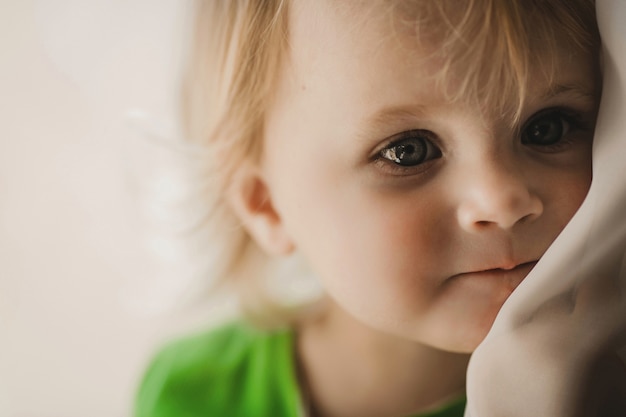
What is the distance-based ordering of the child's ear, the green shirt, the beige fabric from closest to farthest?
the beige fabric, the child's ear, the green shirt

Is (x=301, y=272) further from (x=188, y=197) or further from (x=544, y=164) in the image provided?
(x=544, y=164)

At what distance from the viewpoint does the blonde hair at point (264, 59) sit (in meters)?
0.63

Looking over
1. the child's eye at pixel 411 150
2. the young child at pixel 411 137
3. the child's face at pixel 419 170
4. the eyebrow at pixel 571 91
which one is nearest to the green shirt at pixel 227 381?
the young child at pixel 411 137

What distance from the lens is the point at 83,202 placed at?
3.79ft

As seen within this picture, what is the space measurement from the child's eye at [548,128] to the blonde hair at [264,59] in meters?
0.04

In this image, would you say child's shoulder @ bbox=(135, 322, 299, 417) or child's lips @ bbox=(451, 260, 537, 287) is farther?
child's shoulder @ bbox=(135, 322, 299, 417)

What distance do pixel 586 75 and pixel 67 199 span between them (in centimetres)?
77

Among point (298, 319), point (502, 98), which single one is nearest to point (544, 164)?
point (502, 98)

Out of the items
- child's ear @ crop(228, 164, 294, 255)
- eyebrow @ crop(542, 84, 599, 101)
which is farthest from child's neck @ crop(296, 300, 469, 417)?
eyebrow @ crop(542, 84, 599, 101)

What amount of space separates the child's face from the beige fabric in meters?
0.05

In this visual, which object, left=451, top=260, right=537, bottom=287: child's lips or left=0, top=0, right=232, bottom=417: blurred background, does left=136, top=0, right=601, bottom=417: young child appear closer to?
left=451, top=260, right=537, bottom=287: child's lips

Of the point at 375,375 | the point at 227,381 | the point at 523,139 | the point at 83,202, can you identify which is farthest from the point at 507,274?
the point at 83,202

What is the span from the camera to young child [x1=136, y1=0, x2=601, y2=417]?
0.64 meters

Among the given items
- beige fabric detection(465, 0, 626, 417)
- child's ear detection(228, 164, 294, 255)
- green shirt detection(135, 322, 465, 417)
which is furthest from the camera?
green shirt detection(135, 322, 465, 417)
